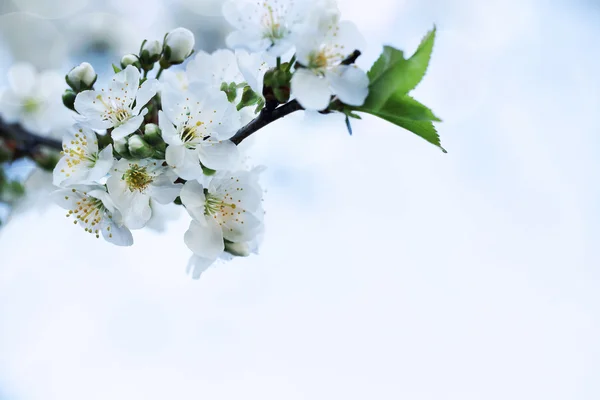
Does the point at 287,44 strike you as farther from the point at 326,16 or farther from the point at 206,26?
the point at 206,26

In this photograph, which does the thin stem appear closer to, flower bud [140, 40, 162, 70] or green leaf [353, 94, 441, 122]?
green leaf [353, 94, 441, 122]

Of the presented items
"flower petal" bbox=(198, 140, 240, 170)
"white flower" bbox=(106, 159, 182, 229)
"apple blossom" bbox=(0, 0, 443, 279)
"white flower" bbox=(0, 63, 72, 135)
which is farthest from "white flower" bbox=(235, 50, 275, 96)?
"white flower" bbox=(0, 63, 72, 135)

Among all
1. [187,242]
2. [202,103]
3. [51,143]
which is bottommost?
[51,143]

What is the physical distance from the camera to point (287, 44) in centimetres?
96

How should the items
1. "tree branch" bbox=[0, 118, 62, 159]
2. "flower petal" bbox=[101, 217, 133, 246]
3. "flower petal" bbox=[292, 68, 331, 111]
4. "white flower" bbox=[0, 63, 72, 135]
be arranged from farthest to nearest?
"white flower" bbox=[0, 63, 72, 135], "tree branch" bbox=[0, 118, 62, 159], "flower petal" bbox=[101, 217, 133, 246], "flower petal" bbox=[292, 68, 331, 111]

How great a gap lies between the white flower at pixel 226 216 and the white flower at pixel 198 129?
0.20ft

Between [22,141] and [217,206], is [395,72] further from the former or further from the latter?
[22,141]

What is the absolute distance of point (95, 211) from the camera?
1.17 m

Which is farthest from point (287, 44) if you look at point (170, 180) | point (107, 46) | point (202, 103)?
point (107, 46)

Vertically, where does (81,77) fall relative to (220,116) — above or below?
below

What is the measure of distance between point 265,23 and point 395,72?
26cm

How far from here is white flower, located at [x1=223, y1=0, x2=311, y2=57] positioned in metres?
0.99

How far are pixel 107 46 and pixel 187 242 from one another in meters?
2.61

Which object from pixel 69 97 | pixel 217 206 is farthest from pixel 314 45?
pixel 69 97
